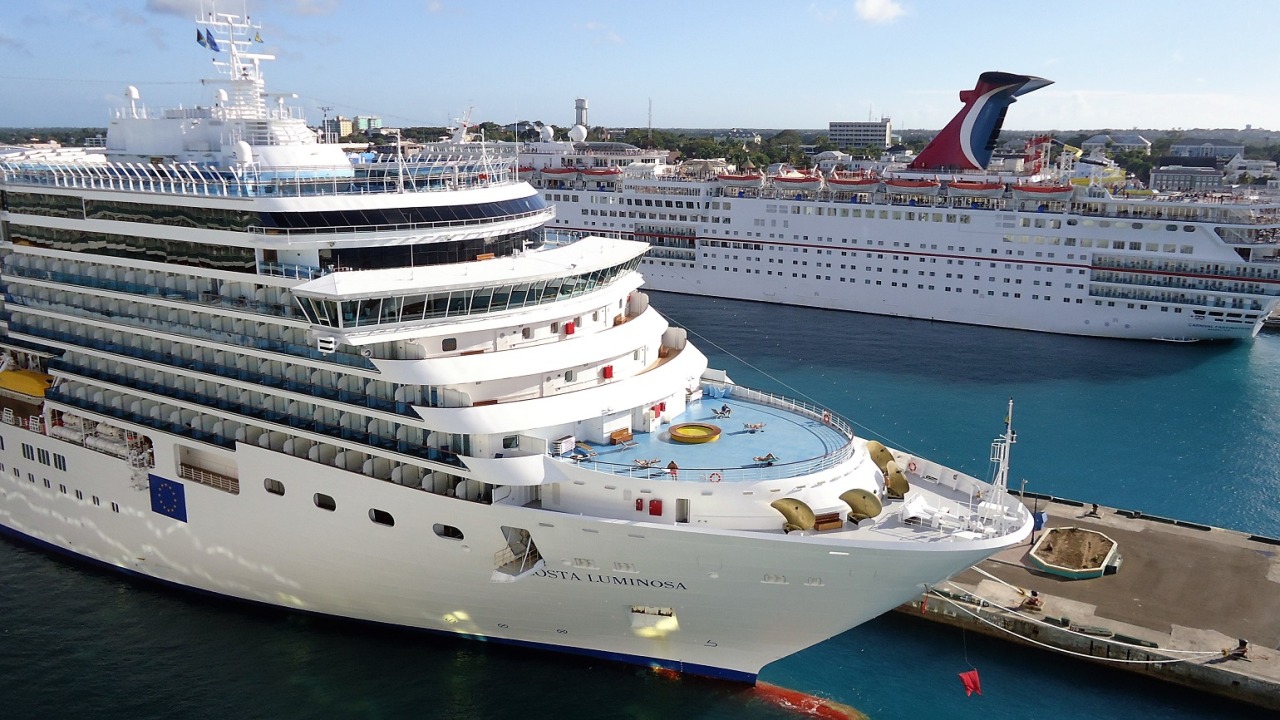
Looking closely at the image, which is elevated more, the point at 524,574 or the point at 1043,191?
the point at 1043,191

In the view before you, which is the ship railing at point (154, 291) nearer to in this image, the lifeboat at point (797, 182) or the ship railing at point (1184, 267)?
the lifeboat at point (797, 182)

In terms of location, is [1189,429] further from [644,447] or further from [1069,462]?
[644,447]

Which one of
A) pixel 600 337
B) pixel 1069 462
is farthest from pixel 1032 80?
pixel 600 337

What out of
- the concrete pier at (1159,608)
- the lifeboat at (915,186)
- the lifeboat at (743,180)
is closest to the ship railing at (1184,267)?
the lifeboat at (915,186)

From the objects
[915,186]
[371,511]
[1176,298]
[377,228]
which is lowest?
[371,511]

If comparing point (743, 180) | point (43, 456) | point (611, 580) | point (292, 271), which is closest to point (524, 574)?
point (611, 580)

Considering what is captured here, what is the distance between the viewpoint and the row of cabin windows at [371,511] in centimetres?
1725

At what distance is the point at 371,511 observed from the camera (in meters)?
17.7

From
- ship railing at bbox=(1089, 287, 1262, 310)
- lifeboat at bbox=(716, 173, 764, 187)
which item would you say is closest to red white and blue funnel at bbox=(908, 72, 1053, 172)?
lifeboat at bbox=(716, 173, 764, 187)

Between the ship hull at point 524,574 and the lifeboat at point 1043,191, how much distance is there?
140ft

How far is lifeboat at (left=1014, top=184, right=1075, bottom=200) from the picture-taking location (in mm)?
52656

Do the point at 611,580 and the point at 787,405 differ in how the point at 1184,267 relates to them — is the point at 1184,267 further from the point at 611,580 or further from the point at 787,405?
the point at 611,580

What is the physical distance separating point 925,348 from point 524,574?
117 ft

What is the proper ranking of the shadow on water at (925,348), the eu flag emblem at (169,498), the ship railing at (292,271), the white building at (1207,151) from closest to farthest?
the ship railing at (292,271) → the eu flag emblem at (169,498) → the shadow on water at (925,348) → the white building at (1207,151)
